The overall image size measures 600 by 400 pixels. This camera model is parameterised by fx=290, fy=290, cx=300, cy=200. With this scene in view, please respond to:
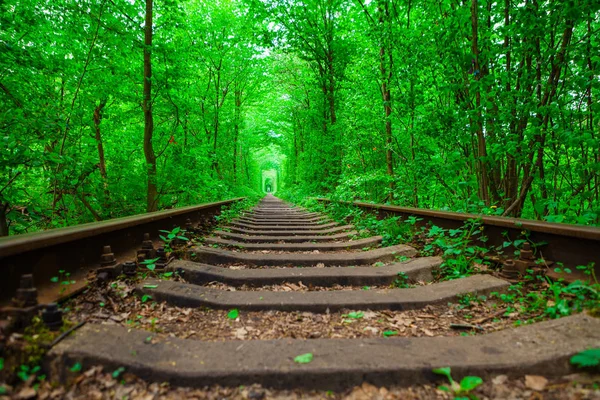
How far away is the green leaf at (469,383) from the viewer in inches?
49.0

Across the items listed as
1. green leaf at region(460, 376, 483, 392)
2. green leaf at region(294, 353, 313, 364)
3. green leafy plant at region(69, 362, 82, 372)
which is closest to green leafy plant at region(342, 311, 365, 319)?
green leaf at region(294, 353, 313, 364)

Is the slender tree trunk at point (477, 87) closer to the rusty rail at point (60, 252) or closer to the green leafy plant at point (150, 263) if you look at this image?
the green leafy plant at point (150, 263)

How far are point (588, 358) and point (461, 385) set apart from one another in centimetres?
55

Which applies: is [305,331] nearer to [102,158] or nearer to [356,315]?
[356,315]

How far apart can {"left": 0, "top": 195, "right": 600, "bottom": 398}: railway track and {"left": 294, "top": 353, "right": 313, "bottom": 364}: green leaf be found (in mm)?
13

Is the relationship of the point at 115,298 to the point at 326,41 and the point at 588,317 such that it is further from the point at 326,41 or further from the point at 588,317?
the point at 326,41

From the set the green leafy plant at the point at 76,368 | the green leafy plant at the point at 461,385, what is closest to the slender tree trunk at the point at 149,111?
the green leafy plant at the point at 76,368

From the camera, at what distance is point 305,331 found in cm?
187

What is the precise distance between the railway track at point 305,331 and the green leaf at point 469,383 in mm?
50

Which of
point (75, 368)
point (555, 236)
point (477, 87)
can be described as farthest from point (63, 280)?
point (477, 87)

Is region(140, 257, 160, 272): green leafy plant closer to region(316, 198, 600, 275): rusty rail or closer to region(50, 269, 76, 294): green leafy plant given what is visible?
region(50, 269, 76, 294): green leafy plant

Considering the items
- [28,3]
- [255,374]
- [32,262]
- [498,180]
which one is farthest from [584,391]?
[28,3]

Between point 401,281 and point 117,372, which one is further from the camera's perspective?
point 401,281

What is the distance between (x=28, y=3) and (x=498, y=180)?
6.99 m
